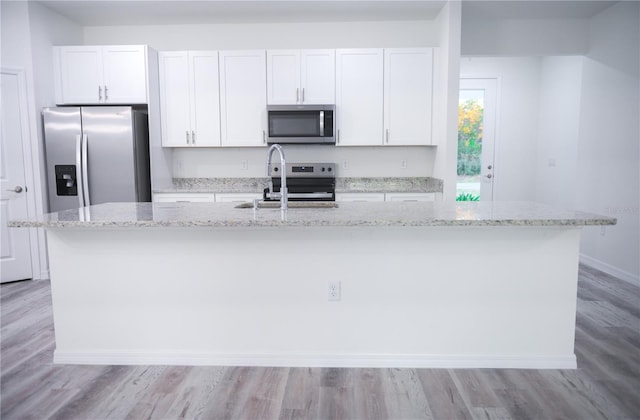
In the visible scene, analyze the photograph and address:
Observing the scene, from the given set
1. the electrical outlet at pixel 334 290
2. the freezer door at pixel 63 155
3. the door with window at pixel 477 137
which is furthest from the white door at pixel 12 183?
the door with window at pixel 477 137

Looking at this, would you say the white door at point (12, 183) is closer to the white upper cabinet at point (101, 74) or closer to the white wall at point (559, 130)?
the white upper cabinet at point (101, 74)

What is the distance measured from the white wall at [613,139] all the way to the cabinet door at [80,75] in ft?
16.0

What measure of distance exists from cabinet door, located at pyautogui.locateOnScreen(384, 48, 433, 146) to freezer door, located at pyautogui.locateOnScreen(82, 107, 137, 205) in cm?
248

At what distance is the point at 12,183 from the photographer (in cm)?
396

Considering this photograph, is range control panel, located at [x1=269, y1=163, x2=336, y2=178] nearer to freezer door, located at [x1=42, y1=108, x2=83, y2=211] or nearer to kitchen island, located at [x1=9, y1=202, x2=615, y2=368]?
freezer door, located at [x1=42, y1=108, x2=83, y2=211]

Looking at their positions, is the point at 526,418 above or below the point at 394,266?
below

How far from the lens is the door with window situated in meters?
5.79

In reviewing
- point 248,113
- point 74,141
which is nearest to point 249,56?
point 248,113

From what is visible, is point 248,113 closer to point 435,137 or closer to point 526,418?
point 435,137

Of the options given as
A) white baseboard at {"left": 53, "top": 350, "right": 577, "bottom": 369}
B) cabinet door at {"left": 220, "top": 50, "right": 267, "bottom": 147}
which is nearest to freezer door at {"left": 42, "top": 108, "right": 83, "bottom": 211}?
cabinet door at {"left": 220, "top": 50, "right": 267, "bottom": 147}

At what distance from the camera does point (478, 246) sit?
2.24 m

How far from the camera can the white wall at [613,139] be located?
3.83 meters

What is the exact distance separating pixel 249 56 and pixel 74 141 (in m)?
1.83

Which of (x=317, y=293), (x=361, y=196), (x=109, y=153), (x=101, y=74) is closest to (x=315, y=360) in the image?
(x=317, y=293)
